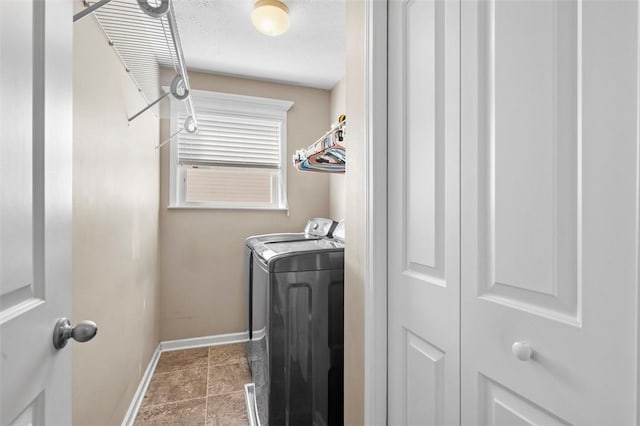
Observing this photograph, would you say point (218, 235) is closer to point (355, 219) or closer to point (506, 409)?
point (355, 219)

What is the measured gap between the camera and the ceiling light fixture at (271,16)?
176cm

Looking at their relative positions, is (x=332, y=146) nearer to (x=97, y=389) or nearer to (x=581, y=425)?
(x=581, y=425)

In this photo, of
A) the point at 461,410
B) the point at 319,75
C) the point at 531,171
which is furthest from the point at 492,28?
the point at 319,75

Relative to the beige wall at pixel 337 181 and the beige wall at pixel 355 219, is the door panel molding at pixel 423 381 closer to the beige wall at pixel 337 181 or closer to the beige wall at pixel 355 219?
the beige wall at pixel 355 219

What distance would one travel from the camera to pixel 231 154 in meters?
2.91

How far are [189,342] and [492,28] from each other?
3.02m

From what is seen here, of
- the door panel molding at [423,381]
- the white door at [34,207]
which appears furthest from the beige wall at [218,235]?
the white door at [34,207]

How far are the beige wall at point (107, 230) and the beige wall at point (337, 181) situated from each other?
161 centimetres

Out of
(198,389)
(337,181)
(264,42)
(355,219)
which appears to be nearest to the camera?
(355,219)

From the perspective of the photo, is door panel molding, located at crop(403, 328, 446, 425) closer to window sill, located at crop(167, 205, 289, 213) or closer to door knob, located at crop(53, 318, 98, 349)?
door knob, located at crop(53, 318, 98, 349)

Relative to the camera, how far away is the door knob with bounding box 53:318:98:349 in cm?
63

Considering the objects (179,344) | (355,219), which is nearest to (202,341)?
(179,344)

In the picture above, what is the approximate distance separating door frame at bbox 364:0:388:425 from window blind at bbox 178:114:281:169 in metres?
2.06

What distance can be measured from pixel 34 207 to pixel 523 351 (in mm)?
969
